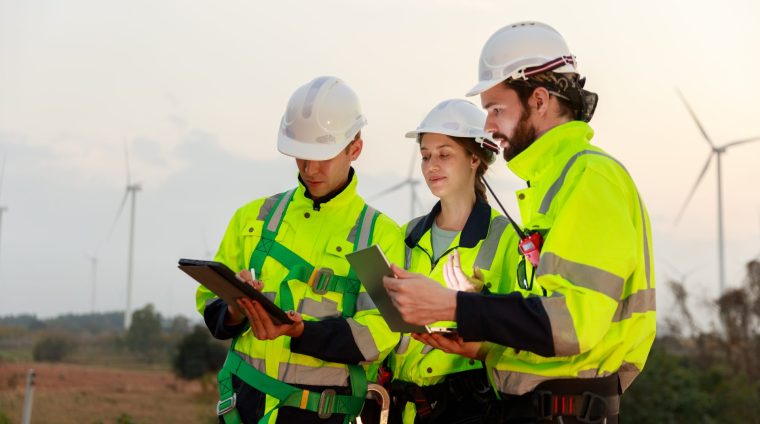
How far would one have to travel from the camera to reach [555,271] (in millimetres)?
4590

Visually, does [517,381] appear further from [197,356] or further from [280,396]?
[197,356]

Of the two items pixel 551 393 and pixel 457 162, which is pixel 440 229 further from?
pixel 551 393

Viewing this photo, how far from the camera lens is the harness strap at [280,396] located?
6348 millimetres

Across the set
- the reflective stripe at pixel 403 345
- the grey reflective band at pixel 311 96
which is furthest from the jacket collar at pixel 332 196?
the reflective stripe at pixel 403 345

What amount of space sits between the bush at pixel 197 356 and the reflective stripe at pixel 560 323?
50.2 metres

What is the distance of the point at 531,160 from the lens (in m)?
5.14

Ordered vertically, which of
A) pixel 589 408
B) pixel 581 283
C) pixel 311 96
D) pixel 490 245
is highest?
pixel 311 96

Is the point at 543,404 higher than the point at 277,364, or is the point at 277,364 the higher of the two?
the point at 277,364

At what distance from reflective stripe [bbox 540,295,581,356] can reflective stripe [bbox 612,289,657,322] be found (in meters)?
0.36

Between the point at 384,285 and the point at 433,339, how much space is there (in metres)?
0.83

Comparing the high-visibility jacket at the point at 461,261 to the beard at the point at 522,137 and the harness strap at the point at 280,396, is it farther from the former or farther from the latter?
the beard at the point at 522,137

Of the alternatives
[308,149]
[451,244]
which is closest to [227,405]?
[308,149]

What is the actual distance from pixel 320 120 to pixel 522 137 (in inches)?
81.5

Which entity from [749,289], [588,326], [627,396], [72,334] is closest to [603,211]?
[588,326]
